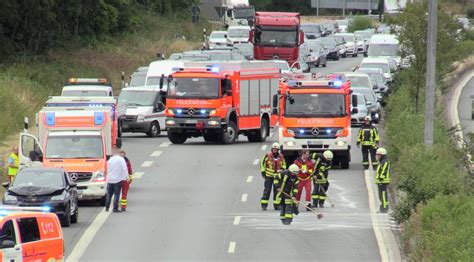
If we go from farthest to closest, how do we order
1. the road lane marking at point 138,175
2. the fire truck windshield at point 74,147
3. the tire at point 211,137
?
the tire at point 211,137 < the road lane marking at point 138,175 < the fire truck windshield at point 74,147

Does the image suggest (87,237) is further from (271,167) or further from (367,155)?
(367,155)

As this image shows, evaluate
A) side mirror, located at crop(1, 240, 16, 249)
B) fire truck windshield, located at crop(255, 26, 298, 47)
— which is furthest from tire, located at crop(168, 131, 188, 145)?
side mirror, located at crop(1, 240, 16, 249)

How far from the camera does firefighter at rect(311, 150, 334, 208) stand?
34.4 m

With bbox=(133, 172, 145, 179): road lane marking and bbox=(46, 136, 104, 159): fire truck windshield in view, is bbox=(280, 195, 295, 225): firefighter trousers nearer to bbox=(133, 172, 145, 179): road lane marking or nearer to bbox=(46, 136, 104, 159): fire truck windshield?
bbox=(46, 136, 104, 159): fire truck windshield

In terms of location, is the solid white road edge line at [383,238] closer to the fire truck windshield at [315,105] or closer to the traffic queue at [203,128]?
the traffic queue at [203,128]

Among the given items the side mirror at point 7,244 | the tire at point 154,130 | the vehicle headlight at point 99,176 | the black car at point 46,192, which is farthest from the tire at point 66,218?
the tire at point 154,130

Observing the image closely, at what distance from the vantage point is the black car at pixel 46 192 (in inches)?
1216

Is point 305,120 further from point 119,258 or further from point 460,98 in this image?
point 460,98

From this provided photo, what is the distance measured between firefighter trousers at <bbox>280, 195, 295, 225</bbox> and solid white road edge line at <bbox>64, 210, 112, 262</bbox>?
4225 millimetres

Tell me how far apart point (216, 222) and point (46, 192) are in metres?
4.14

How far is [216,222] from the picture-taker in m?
32.6

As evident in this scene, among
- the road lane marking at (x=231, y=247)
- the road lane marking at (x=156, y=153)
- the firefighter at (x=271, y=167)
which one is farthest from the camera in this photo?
the road lane marking at (x=156, y=153)

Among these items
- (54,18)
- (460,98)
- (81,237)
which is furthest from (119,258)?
(460,98)

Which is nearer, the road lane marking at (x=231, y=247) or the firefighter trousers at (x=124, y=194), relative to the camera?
the road lane marking at (x=231, y=247)
